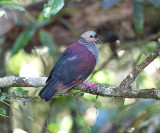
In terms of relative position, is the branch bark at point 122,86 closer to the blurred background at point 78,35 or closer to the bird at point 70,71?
the bird at point 70,71

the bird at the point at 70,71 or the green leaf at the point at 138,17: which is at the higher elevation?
the green leaf at the point at 138,17

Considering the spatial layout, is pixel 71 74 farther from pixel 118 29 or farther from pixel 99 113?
pixel 118 29

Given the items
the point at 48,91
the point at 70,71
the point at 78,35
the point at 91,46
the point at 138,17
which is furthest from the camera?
the point at 78,35

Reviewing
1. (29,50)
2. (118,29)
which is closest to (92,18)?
(118,29)

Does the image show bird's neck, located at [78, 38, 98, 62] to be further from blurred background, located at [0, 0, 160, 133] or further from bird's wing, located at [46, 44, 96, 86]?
blurred background, located at [0, 0, 160, 133]

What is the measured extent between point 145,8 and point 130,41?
69 centimetres

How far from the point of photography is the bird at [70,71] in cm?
300

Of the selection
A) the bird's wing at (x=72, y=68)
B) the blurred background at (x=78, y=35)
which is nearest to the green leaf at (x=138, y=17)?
the blurred background at (x=78, y=35)

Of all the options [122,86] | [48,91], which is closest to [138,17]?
[122,86]

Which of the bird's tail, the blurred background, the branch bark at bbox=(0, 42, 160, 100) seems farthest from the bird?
the blurred background

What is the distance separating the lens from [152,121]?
404cm

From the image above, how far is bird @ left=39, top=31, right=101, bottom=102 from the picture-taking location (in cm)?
300

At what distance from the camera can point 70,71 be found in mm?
3107

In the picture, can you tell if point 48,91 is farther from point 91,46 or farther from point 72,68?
point 91,46
